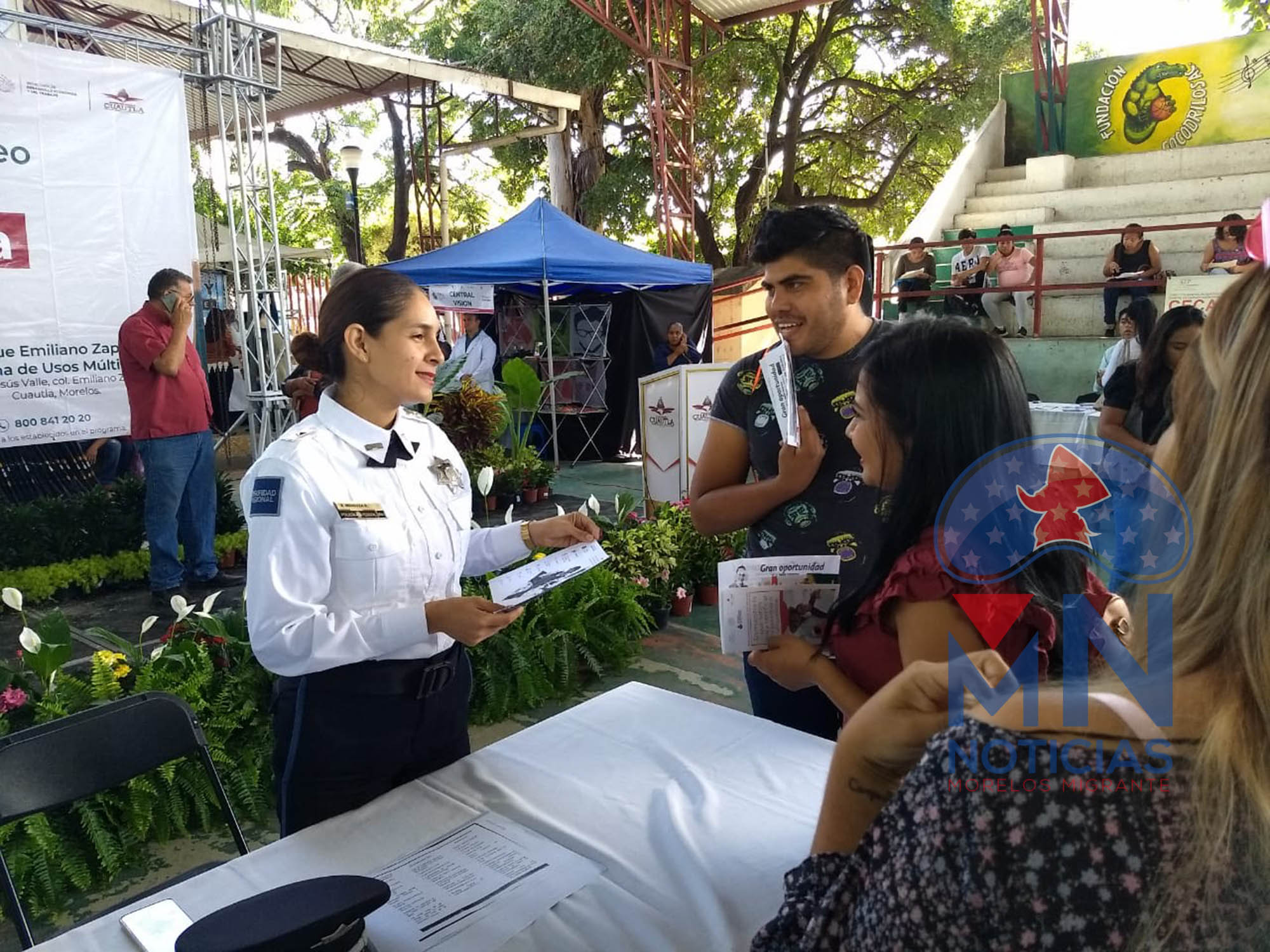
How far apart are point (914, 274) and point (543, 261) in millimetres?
4237

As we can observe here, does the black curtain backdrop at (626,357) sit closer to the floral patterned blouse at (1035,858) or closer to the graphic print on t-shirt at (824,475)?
the graphic print on t-shirt at (824,475)

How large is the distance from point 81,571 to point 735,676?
13.1 ft

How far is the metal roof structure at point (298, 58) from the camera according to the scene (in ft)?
22.7

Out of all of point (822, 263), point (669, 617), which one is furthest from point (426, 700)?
point (669, 617)

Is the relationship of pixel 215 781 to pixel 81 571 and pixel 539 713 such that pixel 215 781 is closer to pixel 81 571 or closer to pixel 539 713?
pixel 539 713

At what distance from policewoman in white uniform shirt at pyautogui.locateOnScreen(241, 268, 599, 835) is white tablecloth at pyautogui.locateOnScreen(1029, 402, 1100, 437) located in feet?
14.2

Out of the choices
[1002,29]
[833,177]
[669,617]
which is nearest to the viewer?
[669,617]

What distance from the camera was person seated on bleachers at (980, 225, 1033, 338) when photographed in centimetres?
944

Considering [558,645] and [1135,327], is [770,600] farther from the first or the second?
[1135,327]

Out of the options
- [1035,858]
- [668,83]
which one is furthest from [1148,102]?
[1035,858]

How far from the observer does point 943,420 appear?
1.29m

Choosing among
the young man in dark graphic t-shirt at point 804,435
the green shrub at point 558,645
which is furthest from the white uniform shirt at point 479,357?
the young man in dark graphic t-shirt at point 804,435

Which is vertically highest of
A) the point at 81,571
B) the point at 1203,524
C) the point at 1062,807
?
the point at 1203,524

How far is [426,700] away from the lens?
5.81 ft
